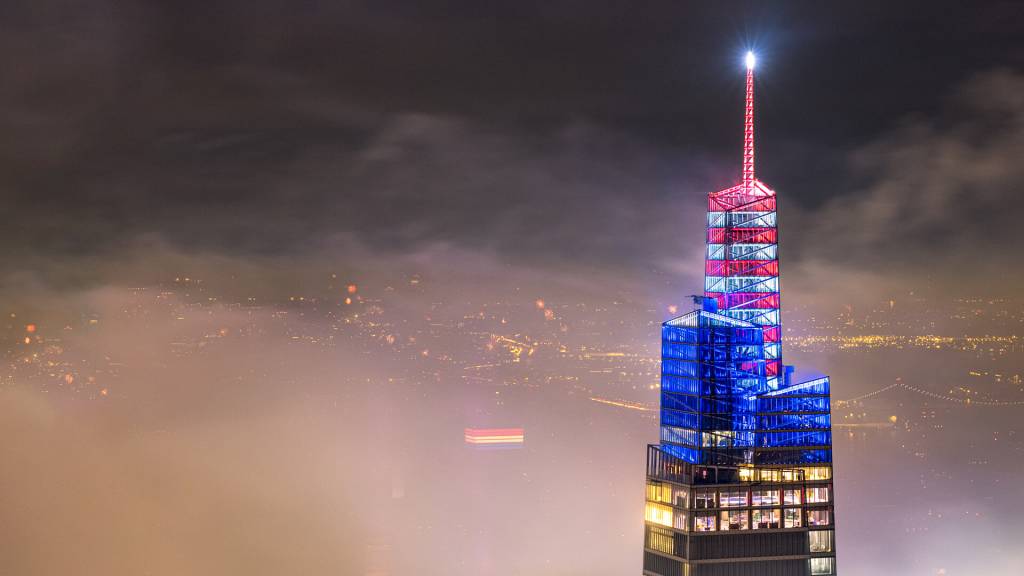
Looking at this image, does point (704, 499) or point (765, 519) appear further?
point (765, 519)

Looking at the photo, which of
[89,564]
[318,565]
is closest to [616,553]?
[318,565]

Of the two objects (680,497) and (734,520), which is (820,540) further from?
(680,497)

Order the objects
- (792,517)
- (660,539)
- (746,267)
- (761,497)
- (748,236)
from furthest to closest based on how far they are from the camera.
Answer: (748,236) → (746,267) → (792,517) → (660,539) → (761,497)

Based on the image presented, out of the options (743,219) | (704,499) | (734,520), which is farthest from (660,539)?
(743,219)

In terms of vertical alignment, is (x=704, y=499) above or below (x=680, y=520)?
above

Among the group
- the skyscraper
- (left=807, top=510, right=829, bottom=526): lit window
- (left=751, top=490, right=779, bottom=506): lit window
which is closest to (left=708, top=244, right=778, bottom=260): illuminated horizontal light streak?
the skyscraper

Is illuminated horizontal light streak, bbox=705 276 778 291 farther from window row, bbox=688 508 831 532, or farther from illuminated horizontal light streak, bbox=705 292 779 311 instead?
window row, bbox=688 508 831 532

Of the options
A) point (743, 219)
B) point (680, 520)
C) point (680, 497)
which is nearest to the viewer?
point (680, 520)
